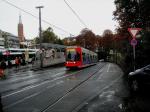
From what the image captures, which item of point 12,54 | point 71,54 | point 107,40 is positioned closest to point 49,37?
point 107,40

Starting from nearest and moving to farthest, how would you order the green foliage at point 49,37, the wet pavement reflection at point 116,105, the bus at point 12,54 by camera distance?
1. the wet pavement reflection at point 116,105
2. the bus at point 12,54
3. the green foliage at point 49,37

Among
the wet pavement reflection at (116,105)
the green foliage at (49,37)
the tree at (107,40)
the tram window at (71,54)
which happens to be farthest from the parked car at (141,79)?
the green foliage at (49,37)

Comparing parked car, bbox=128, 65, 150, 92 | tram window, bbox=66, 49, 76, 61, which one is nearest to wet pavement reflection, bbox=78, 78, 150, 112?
parked car, bbox=128, 65, 150, 92

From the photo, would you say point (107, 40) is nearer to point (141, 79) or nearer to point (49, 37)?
point (49, 37)

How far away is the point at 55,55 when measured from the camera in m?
63.6

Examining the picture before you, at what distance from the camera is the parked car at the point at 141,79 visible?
14.4m

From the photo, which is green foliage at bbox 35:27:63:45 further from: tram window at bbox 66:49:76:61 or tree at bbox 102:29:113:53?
tram window at bbox 66:49:76:61

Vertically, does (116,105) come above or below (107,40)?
below

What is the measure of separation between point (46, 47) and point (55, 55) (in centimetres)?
374

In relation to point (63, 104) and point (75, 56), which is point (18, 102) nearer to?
point (63, 104)

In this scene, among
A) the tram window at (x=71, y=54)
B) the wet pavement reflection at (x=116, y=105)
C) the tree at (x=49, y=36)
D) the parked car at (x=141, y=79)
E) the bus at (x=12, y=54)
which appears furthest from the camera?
the tree at (x=49, y=36)

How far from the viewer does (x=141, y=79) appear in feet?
48.1

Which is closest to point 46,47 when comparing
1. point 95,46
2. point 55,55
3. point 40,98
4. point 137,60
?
point 55,55

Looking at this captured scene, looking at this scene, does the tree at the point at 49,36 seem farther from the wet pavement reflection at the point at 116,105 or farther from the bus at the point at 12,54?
the wet pavement reflection at the point at 116,105
